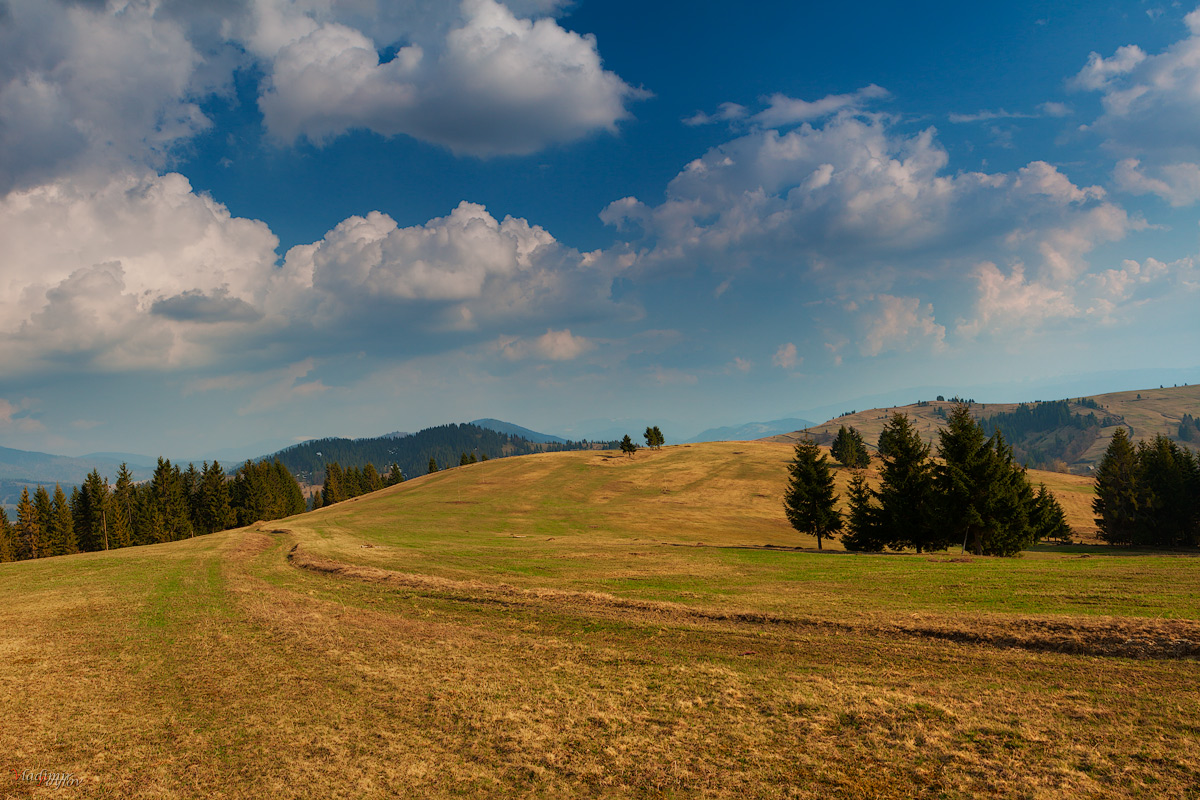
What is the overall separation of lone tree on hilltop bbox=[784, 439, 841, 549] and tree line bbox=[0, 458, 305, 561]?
98611 millimetres

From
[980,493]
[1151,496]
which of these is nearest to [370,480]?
[980,493]

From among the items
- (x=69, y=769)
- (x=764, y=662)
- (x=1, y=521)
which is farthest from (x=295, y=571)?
(x=1, y=521)

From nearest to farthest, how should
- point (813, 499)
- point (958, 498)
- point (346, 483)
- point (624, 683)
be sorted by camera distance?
point (624, 683) → point (958, 498) → point (813, 499) → point (346, 483)

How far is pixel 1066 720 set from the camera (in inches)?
402

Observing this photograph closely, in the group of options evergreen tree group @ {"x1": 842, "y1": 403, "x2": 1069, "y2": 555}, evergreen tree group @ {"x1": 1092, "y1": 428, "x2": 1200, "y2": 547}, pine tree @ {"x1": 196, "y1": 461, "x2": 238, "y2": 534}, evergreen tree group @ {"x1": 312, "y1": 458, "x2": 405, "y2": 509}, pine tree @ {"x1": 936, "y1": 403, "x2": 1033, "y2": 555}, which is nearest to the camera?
pine tree @ {"x1": 936, "y1": 403, "x2": 1033, "y2": 555}

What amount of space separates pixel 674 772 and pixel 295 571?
3099 cm

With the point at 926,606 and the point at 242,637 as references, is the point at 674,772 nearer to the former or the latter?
the point at 926,606

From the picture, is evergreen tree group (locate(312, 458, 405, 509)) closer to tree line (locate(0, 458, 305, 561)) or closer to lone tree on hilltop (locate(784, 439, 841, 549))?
tree line (locate(0, 458, 305, 561))

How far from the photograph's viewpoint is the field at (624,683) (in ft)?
30.6

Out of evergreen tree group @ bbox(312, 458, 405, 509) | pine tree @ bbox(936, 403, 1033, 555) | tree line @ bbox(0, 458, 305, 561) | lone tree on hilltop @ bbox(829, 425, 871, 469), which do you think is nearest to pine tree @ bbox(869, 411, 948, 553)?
pine tree @ bbox(936, 403, 1033, 555)

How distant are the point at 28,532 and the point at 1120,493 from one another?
148641 millimetres

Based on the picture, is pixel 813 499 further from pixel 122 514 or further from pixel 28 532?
pixel 28 532

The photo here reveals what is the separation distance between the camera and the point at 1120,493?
60.5 meters

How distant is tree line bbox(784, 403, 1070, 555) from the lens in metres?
37.8
